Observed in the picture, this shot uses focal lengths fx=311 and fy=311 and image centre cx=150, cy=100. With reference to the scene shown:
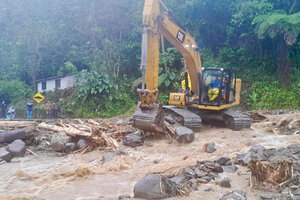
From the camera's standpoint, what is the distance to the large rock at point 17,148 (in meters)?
8.20

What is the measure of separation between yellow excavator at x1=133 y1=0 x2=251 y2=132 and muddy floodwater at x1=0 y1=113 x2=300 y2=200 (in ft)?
2.62

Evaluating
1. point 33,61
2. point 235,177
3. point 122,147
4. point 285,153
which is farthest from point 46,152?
point 33,61

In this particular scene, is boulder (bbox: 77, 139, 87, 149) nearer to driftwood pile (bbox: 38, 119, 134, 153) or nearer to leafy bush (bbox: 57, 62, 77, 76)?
driftwood pile (bbox: 38, 119, 134, 153)

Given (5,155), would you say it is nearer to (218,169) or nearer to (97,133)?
(97,133)

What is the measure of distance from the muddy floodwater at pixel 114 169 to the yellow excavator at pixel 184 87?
80 cm

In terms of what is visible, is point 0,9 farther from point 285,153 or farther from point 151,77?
point 285,153

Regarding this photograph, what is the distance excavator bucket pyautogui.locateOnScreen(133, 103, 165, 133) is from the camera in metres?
8.65

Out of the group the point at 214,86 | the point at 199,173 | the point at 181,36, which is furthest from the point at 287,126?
the point at 199,173

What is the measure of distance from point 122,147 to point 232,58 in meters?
18.0

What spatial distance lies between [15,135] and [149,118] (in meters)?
3.88

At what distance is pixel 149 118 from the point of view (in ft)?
28.3

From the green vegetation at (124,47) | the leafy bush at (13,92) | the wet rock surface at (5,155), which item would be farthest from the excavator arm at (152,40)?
the leafy bush at (13,92)

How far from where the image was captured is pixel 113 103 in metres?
21.6

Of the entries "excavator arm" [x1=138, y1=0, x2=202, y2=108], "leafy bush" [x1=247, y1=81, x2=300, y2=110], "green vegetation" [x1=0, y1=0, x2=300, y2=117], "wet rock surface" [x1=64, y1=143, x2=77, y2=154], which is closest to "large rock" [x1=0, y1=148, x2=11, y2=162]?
"wet rock surface" [x1=64, y1=143, x2=77, y2=154]
